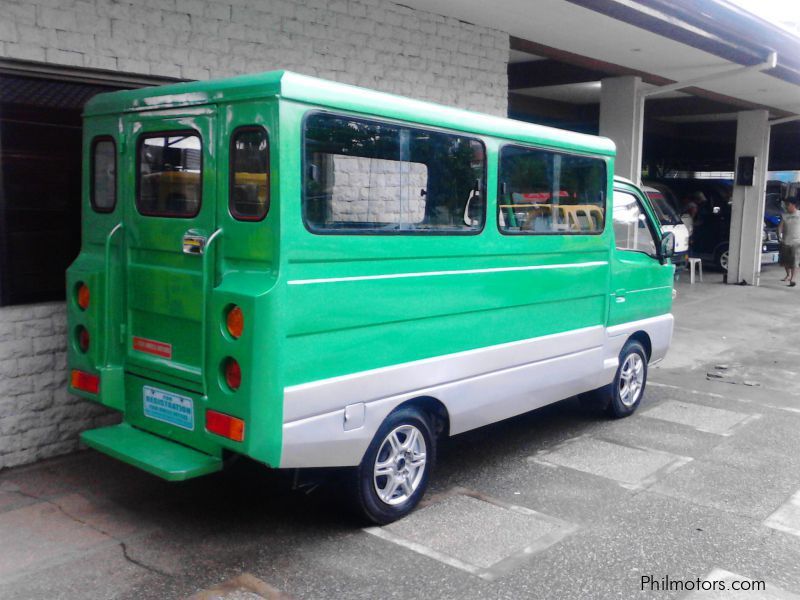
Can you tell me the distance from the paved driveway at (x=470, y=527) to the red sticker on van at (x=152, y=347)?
0.73m

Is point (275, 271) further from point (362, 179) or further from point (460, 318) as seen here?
point (460, 318)

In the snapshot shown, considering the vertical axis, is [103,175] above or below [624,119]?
below

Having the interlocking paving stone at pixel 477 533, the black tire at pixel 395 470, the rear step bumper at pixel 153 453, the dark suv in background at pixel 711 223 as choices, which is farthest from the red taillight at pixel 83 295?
the dark suv in background at pixel 711 223

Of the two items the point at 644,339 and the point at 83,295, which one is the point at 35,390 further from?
the point at 644,339

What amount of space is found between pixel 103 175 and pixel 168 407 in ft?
4.91

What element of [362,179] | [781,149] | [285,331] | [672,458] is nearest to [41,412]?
[285,331]

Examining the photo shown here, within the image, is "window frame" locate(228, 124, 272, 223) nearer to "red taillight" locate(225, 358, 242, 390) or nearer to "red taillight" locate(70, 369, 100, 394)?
"red taillight" locate(225, 358, 242, 390)

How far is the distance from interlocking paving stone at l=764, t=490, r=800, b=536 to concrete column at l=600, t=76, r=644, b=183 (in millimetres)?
7329

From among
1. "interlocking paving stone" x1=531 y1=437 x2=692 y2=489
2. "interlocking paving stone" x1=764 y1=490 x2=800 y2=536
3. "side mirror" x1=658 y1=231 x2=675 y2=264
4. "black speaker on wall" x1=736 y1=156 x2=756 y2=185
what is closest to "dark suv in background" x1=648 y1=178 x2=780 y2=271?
"black speaker on wall" x1=736 y1=156 x2=756 y2=185

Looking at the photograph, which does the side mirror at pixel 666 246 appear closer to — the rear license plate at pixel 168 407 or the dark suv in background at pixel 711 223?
the rear license plate at pixel 168 407

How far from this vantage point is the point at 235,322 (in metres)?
3.85

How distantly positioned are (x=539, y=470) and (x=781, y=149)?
866 inches

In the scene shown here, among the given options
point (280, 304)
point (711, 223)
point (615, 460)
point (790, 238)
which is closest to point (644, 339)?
point (615, 460)

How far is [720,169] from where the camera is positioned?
2669 cm
